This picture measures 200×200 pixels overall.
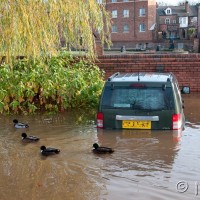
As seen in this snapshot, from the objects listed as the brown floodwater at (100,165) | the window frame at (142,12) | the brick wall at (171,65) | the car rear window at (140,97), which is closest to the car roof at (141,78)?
the car rear window at (140,97)

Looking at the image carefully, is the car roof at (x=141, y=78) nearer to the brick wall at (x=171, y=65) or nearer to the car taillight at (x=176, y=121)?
the car taillight at (x=176, y=121)

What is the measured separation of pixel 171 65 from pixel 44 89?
5.86 m

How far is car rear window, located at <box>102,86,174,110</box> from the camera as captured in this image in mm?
8125

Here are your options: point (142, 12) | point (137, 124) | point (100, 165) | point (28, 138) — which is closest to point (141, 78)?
point (137, 124)

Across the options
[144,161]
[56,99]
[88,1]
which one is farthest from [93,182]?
[56,99]

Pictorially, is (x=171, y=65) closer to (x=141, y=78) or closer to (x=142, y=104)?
(x=141, y=78)

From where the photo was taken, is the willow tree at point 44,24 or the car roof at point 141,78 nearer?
the willow tree at point 44,24

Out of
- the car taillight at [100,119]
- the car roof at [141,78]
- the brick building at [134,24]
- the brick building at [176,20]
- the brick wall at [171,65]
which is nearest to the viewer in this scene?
the car roof at [141,78]

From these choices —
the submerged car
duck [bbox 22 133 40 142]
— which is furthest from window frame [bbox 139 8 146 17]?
duck [bbox 22 133 40 142]

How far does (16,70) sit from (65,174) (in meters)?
6.94

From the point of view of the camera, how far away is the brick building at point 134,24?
2611 inches

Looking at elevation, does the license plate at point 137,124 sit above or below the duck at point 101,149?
above

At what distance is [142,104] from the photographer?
26.9 ft

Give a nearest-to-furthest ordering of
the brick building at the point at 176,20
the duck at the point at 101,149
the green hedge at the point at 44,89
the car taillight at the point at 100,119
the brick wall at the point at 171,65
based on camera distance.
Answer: the duck at the point at 101,149
the car taillight at the point at 100,119
the green hedge at the point at 44,89
the brick wall at the point at 171,65
the brick building at the point at 176,20
